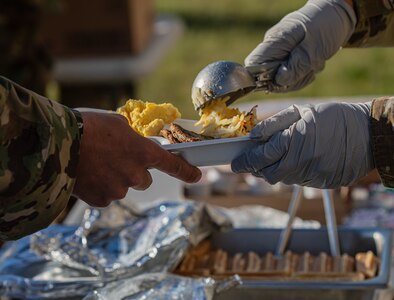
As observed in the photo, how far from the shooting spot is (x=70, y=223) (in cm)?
183

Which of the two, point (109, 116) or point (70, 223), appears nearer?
point (109, 116)

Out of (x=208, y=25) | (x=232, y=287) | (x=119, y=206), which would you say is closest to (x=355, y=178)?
(x=232, y=287)

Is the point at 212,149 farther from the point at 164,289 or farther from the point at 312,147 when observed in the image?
the point at 164,289

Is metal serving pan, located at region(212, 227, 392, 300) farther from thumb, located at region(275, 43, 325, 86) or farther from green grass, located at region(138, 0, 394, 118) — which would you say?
green grass, located at region(138, 0, 394, 118)

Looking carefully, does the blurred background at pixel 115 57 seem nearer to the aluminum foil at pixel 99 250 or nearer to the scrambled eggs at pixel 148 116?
the aluminum foil at pixel 99 250

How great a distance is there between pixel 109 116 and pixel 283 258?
1.78ft

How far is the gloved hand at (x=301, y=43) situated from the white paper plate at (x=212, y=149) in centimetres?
30

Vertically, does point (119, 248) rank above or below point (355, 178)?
below

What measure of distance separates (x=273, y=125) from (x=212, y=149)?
0.28 feet

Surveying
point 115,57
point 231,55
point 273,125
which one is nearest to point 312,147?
point 273,125

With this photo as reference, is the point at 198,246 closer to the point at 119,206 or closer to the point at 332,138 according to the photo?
the point at 119,206

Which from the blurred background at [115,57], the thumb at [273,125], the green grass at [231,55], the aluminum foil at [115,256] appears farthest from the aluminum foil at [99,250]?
the green grass at [231,55]

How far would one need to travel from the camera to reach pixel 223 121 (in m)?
1.25

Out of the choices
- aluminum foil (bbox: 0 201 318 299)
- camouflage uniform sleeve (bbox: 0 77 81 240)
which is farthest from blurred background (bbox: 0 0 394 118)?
camouflage uniform sleeve (bbox: 0 77 81 240)
